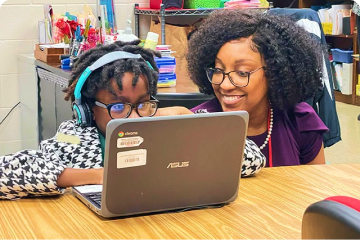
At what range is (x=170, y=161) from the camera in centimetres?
114

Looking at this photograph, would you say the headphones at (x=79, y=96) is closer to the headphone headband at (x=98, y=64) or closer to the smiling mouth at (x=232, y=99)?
the headphone headband at (x=98, y=64)

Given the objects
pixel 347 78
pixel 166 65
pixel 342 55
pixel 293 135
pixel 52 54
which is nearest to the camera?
pixel 293 135

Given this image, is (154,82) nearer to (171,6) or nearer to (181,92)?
(181,92)

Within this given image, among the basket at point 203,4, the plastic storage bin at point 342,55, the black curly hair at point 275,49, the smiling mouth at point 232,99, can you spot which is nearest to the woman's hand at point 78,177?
the smiling mouth at point 232,99

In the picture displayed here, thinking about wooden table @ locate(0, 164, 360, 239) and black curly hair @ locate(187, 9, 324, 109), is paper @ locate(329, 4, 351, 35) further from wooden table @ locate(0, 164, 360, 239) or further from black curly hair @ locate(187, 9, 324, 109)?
wooden table @ locate(0, 164, 360, 239)

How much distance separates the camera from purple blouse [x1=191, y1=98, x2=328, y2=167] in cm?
191

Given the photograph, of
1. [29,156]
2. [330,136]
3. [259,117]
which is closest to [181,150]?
[29,156]

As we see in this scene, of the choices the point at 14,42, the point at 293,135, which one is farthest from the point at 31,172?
the point at 14,42

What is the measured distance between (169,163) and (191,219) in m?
0.13

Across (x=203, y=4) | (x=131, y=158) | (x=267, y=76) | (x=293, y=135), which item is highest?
(x=203, y=4)

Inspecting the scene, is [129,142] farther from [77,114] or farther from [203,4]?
[203,4]

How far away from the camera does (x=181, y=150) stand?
1.15 m

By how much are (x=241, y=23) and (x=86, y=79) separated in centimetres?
55

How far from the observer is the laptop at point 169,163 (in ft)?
3.58
